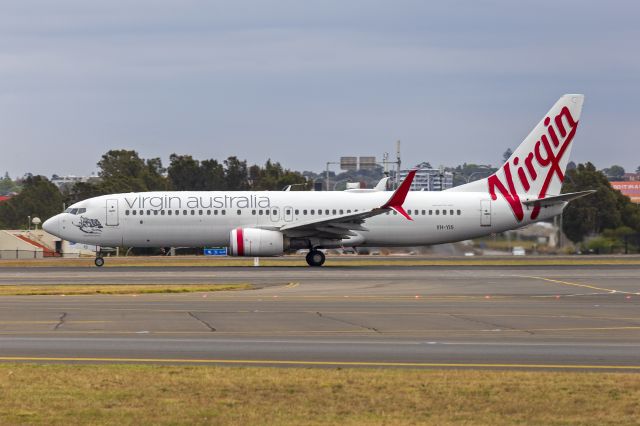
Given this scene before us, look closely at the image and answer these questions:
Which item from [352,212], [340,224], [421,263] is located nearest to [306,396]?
[340,224]

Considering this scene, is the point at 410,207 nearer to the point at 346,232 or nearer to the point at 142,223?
the point at 346,232

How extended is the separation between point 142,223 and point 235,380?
36599mm

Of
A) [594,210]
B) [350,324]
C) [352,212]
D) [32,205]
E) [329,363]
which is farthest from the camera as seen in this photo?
[32,205]

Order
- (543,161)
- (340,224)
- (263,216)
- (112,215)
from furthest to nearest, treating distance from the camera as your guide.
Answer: (543,161) < (112,215) < (263,216) < (340,224)

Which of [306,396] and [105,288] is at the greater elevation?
[105,288]

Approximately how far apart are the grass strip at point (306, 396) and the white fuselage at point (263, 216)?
113 ft

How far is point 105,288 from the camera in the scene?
3472 cm

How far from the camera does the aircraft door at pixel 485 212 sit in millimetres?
51031

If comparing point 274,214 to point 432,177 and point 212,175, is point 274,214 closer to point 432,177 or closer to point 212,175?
point 212,175

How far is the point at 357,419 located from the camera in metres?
12.4

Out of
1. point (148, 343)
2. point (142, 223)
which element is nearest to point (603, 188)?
point (142, 223)

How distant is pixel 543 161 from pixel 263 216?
1388 centimetres

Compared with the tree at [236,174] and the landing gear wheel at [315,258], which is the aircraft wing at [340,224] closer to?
the landing gear wheel at [315,258]

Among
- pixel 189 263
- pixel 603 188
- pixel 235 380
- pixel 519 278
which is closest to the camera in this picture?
pixel 235 380
